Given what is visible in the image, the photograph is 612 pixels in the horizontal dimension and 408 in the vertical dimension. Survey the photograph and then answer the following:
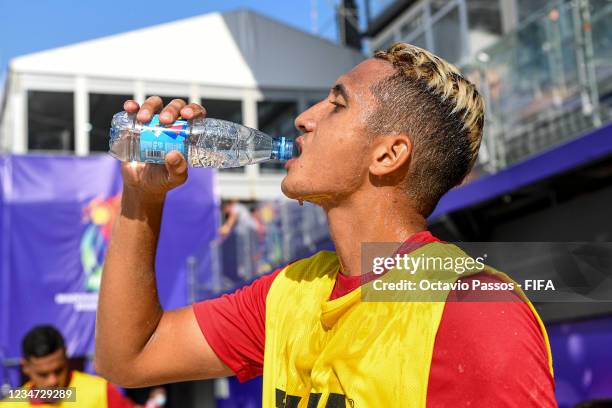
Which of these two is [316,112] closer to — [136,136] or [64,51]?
[136,136]

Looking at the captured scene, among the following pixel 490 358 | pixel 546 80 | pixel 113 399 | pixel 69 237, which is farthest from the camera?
pixel 69 237

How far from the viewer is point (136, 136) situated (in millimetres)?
1994

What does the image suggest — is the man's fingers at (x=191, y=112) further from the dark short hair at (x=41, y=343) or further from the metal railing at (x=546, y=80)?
the metal railing at (x=546, y=80)

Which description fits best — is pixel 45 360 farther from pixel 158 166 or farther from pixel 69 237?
pixel 69 237

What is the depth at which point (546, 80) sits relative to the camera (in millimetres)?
6453

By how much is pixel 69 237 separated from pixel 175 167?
1192cm

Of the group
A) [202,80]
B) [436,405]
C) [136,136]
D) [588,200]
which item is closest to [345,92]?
[136,136]

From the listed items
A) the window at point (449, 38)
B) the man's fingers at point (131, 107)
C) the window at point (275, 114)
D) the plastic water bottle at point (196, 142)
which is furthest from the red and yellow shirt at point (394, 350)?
the window at point (275, 114)

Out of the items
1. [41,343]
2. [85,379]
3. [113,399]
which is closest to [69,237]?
[41,343]

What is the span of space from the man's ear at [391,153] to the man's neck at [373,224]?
0.08m

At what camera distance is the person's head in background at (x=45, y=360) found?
427cm

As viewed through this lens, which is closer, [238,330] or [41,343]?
[238,330]

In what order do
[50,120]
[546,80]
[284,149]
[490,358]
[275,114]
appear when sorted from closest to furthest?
1. [490,358]
2. [284,149]
3. [546,80]
4. [50,120]
5. [275,114]

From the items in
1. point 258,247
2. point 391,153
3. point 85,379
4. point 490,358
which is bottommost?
point 85,379
